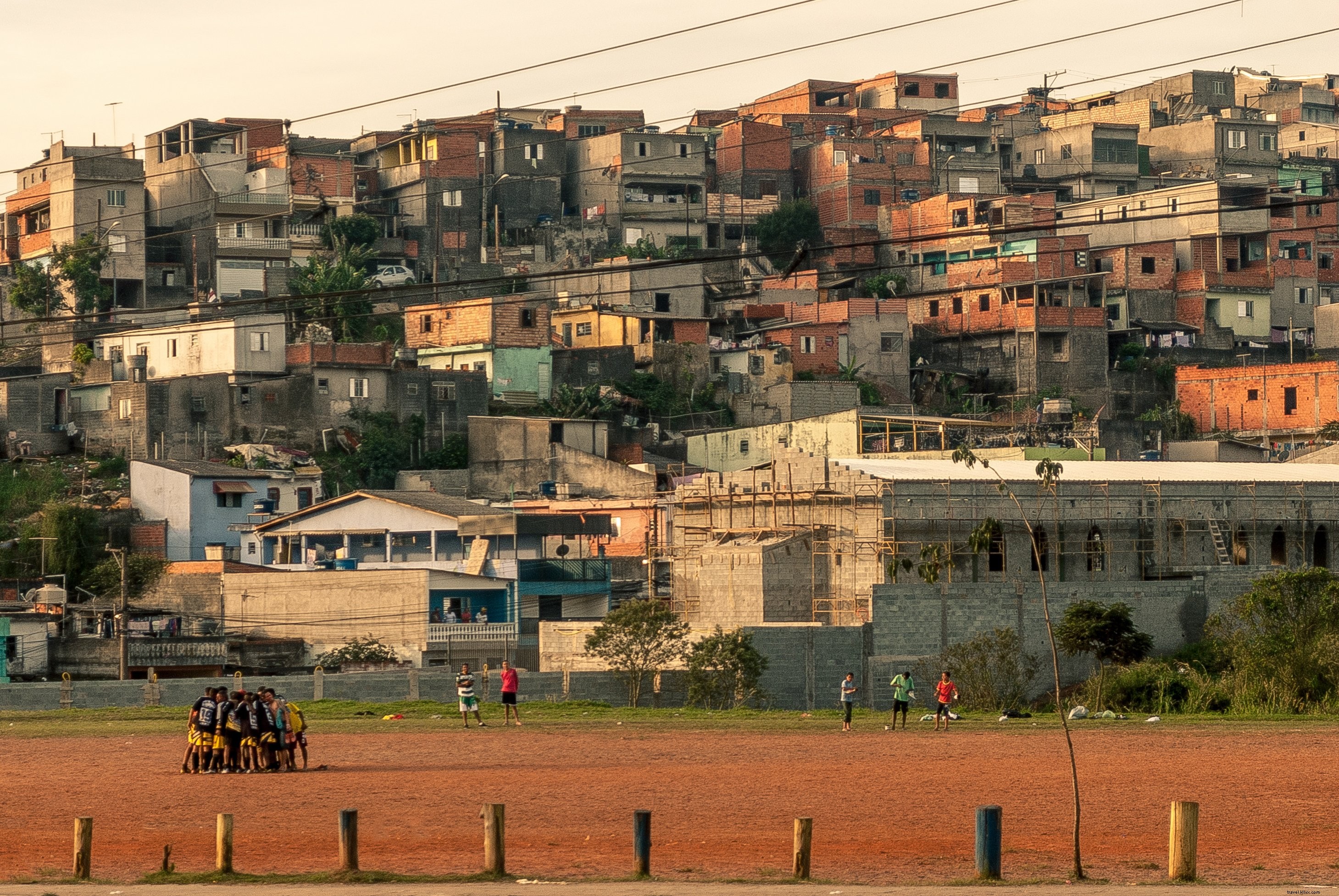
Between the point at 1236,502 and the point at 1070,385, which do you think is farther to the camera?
the point at 1070,385

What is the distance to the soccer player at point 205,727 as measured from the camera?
1164 inches


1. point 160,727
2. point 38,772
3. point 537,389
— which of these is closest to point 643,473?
point 537,389

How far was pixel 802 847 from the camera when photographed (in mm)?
19266

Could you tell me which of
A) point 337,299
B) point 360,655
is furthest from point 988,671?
point 337,299

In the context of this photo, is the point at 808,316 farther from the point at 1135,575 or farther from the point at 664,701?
the point at 664,701

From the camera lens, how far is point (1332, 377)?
83062 mm

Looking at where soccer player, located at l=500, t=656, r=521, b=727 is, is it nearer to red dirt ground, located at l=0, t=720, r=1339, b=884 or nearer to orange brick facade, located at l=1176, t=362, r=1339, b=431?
red dirt ground, located at l=0, t=720, r=1339, b=884

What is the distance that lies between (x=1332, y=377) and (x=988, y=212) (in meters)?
19.5

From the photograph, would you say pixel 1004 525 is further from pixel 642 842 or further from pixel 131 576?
pixel 642 842

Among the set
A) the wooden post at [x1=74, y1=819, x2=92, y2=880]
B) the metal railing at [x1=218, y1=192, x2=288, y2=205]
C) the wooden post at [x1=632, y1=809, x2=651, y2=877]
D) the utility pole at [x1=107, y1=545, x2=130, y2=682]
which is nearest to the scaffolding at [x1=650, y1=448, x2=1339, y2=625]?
the utility pole at [x1=107, y1=545, x2=130, y2=682]

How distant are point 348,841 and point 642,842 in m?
2.76

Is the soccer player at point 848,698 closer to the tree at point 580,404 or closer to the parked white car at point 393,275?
the tree at point 580,404

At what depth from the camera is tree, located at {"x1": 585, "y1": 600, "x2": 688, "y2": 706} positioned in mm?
45750

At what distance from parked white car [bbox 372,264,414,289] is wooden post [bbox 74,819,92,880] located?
248 feet
